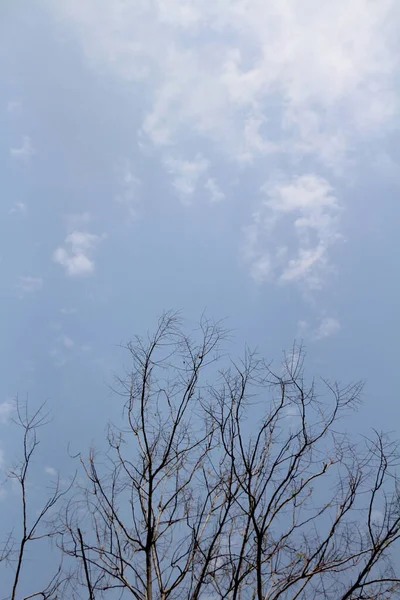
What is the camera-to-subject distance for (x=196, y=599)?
595 centimetres

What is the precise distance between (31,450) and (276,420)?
12.7 feet

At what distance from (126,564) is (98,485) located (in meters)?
1.18

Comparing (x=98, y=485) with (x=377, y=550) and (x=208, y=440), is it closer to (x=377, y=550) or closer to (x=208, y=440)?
(x=208, y=440)

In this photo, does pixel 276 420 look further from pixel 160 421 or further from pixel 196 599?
pixel 196 599

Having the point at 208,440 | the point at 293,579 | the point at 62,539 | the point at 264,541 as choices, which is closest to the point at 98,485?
the point at 62,539

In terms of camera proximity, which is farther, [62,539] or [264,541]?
[62,539]

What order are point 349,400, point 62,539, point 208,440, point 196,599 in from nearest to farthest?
point 196,599 < point 349,400 < point 62,539 < point 208,440

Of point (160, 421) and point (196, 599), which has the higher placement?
point (160, 421)

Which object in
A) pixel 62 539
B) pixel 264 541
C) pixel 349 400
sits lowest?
pixel 264 541

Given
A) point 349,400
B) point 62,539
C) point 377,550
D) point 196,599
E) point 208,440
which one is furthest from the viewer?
point 208,440

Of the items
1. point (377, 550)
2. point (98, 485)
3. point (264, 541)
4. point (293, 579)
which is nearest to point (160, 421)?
point (98, 485)

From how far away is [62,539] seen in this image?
6844 mm

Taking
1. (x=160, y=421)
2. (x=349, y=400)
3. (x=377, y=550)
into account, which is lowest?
(x=377, y=550)

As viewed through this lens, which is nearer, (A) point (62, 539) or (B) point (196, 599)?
(B) point (196, 599)
